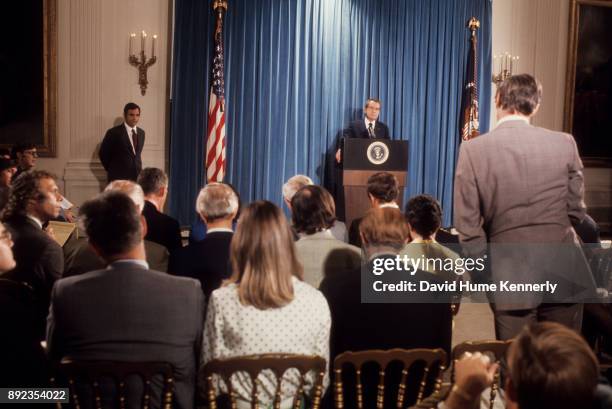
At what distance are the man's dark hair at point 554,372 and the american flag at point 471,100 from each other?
7.51m

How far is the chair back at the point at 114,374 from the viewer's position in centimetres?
174

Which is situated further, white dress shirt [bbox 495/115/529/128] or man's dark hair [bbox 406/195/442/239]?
man's dark hair [bbox 406/195/442/239]

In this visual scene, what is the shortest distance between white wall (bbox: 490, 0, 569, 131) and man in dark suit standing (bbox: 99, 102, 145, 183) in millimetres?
5102

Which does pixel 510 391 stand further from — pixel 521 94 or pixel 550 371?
pixel 521 94

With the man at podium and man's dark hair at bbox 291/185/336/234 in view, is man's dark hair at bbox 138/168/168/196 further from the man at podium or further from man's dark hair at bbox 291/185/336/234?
the man at podium

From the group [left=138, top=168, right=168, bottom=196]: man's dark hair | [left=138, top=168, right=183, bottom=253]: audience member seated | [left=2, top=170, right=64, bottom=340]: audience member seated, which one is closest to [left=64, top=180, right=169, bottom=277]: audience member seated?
[left=2, top=170, right=64, bottom=340]: audience member seated

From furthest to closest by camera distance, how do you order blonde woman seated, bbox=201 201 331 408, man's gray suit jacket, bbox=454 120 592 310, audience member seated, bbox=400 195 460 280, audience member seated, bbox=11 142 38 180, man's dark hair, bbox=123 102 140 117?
man's dark hair, bbox=123 102 140 117 → audience member seated, bbox=11 142 38 180 → audience member seated, bbox=400 195 460 280 → man's gray suit jacket, bbox=454 120 592 310 → blonde woman seated, bbox=201 201 331 408

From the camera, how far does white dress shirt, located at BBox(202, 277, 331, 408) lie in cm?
201

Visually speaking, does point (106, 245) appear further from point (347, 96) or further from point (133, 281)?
point (347, 96)

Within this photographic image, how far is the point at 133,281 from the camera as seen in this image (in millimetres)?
1965

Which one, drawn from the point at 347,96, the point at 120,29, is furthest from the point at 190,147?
the point at 347,96

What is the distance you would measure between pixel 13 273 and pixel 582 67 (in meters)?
8.85

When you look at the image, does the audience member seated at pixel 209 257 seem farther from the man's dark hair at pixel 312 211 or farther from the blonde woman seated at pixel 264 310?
the blonde woman seated at pixel 264 310

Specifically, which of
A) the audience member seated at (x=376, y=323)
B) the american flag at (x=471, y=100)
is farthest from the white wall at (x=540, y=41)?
the audience member seated at (x=376, y=323)
